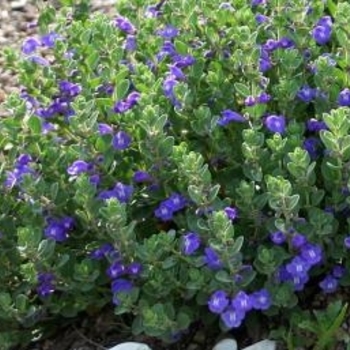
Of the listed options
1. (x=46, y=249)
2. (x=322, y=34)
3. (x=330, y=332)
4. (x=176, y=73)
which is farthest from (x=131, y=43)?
(x=330, y=332)

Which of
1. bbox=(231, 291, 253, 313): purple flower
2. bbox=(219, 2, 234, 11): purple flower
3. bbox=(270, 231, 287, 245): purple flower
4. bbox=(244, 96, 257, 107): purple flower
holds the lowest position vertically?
bbox=(231, 291, 253, 313): purple flower

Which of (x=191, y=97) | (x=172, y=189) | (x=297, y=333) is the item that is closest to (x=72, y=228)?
(x=172, y=189)

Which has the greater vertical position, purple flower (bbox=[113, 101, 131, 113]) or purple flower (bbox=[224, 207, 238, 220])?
purple flower (bbox=[113, 101, 131, 113])

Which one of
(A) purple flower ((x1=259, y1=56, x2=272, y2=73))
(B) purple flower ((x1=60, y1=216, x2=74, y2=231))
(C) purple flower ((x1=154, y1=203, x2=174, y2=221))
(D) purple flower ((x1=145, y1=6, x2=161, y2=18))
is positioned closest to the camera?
(C) purple flower ((x1=154, y1=203, x2=174, y2=221))

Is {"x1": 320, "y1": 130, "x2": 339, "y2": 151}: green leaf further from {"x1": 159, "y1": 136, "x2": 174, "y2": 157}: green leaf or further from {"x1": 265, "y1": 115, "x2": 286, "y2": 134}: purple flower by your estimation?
{"x1": 159, "y1": 136, "x2": 174, "y2": 157}: green leaf

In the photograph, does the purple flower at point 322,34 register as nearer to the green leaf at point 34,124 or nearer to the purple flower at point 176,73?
the purple flower at point 176,73

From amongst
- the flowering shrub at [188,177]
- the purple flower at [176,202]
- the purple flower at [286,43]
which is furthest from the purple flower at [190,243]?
the purple flower at [286,43]

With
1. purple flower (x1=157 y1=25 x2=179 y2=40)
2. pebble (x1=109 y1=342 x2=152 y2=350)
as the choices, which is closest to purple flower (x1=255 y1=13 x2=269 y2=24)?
purple flower (x1=157 y1=25 x2=179 y2=40)
